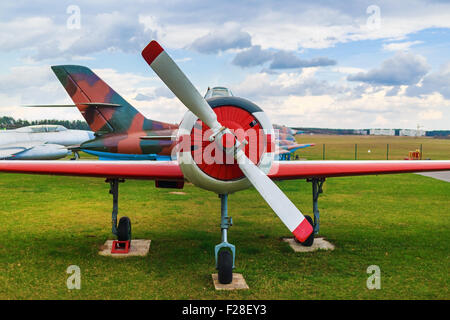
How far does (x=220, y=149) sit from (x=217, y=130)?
34 cm

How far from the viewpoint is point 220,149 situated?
5859mm

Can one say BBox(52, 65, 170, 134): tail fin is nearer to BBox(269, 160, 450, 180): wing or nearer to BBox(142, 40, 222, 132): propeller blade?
BBox(269, 160, 450, 180): wing

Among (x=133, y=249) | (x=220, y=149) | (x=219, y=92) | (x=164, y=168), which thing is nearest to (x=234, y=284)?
(x=220, y=149)

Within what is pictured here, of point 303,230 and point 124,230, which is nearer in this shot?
point 303,230

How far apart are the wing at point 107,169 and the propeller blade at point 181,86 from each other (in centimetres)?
185

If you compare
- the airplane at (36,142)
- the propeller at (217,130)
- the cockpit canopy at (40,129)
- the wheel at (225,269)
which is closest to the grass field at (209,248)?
the wheel at (225,269)

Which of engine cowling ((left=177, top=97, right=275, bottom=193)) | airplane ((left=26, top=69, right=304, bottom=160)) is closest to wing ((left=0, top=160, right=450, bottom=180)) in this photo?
engine cowling ((left=177, top=97, right=275, bottom=193))

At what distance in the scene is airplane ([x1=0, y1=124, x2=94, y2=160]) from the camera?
25078mm

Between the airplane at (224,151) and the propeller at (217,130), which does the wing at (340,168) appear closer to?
the airplane at (224,151)

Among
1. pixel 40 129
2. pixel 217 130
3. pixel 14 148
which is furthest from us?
pixel 40 129

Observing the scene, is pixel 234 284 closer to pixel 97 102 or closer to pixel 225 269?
pixel 225 269

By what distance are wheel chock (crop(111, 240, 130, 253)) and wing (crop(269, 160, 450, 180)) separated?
3429mm

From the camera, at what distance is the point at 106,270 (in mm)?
6922
